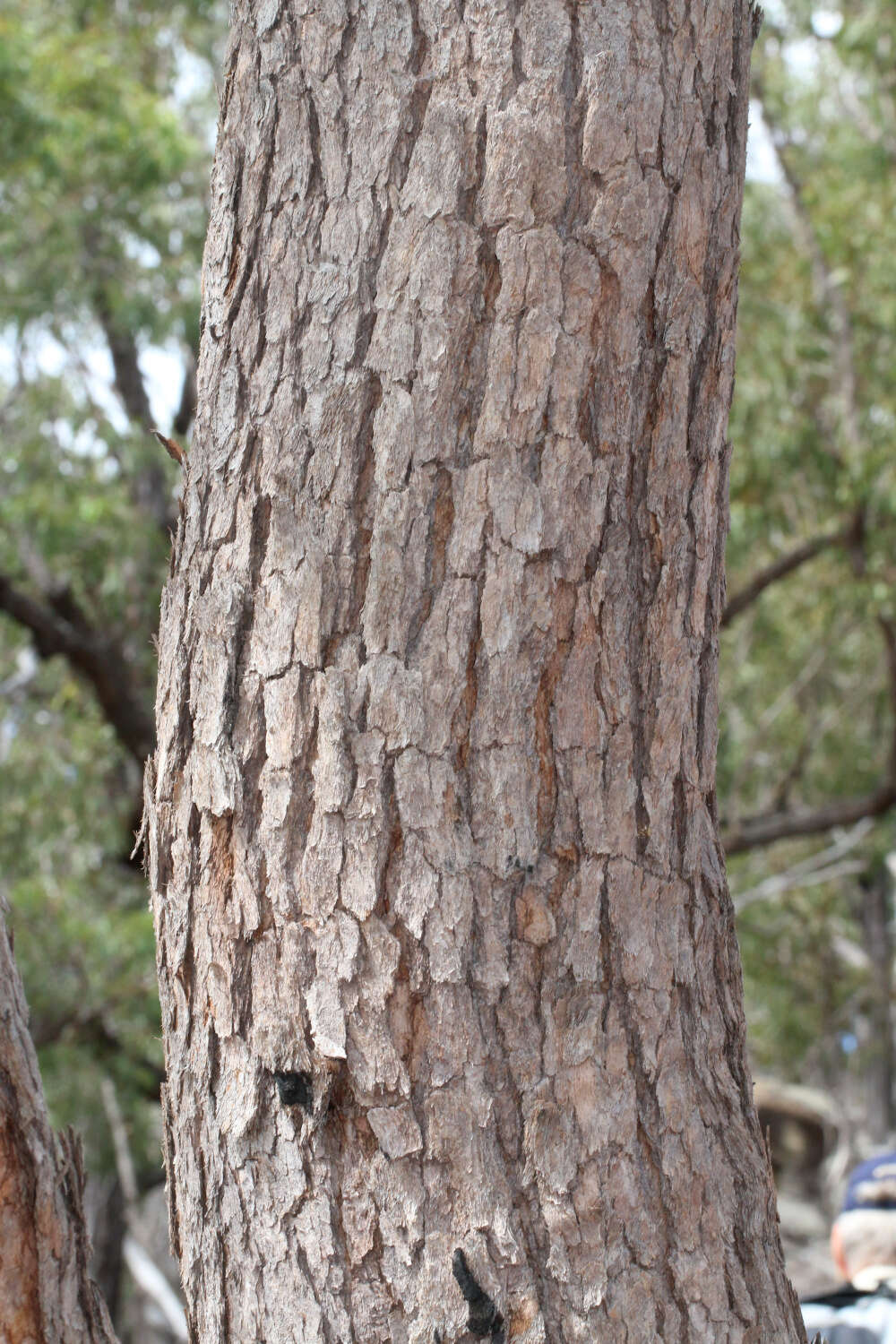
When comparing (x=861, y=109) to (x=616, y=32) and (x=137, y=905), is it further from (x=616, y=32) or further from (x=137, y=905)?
(x=616, y=32)

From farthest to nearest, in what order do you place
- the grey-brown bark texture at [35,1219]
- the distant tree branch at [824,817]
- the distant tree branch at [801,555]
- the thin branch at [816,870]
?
the thin branch at [816,870] < the distant tree branch at [824,817] < the distant tree branch at [801,555] < the grey-brown bark texture at [35,1219]

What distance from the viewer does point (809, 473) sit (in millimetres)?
7434

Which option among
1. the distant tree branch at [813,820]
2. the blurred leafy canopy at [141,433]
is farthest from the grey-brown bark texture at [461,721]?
the distant tree branch at [813,820]

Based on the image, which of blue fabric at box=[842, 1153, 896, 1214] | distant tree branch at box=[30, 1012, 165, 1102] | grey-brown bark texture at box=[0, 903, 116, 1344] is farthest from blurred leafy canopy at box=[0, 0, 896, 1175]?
grey-brown bark texture at box=[0, 903, 116, 1344]

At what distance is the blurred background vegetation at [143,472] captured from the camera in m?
6.06

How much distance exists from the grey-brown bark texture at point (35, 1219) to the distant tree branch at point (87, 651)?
16.6ft

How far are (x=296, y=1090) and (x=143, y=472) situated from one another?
626cm

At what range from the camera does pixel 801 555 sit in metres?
7.34

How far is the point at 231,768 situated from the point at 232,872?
87mm

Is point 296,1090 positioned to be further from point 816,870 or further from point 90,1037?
point 816,870

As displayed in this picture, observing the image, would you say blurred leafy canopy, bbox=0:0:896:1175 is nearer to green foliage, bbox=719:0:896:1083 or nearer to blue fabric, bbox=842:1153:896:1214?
green foliage, bbox=719:0:896:1083

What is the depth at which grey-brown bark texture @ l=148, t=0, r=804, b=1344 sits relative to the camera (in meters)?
1.03

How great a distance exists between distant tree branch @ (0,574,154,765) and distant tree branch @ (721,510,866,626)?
3.18 metres

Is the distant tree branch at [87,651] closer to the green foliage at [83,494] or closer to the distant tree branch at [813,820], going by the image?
the green foliage at [83,494]
